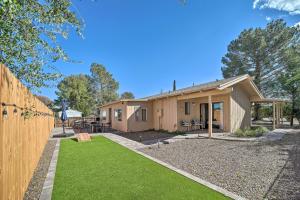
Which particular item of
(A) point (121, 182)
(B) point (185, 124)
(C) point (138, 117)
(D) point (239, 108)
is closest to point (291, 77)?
(D) point (239, 108)

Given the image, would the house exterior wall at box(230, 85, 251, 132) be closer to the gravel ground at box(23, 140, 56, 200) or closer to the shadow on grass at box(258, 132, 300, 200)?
the shadow on grass at box(258, 132, 300, 200)

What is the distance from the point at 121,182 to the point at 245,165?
3776 millimetres

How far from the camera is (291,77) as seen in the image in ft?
58.4

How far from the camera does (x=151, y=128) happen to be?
695 inches

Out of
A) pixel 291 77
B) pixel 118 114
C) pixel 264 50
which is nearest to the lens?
pixel 291 77

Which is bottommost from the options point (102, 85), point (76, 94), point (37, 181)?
point (37, 181)

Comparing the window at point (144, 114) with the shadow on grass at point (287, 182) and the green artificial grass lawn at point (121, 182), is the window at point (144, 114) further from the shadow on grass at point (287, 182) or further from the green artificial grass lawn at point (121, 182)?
the shadow on grass at point (287, 182)

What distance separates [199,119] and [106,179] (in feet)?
38.6

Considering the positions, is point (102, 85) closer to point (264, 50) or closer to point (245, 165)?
point (264, 50)

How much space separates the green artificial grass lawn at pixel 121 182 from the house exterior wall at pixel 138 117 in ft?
32.8

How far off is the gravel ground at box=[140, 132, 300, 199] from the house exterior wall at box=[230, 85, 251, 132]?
4468mm

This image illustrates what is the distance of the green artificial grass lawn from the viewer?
396 centimetres

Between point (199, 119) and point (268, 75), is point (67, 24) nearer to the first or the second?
point (199, 119)

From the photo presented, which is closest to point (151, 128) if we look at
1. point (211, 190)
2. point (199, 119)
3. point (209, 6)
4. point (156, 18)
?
point (199, 119)
